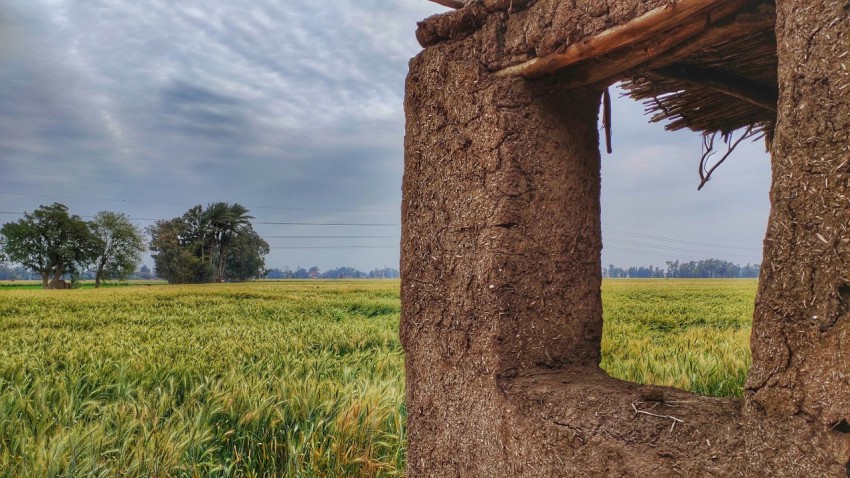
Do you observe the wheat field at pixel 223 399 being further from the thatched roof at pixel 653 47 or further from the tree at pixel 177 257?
the tree at pixel 177 257

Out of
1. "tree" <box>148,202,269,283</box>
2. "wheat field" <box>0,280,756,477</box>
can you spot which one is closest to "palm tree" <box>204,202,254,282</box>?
"tree" <box>148,202,269,283</box>

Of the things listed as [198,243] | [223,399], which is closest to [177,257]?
[198,243]

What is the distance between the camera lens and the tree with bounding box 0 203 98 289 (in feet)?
114

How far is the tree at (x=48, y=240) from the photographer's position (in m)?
34.8

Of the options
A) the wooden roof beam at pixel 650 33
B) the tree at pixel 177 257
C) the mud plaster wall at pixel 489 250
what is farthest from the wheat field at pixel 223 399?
the tree at pixel 177 257

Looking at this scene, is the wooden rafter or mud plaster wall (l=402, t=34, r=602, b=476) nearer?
mud plaster wall (l=402, t=34, r=602, b=476)

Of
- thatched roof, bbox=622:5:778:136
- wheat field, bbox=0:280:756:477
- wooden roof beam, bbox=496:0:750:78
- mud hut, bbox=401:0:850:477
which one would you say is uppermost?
thatched roof, bbox=622:5:778:136

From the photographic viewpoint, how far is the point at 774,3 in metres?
1.76

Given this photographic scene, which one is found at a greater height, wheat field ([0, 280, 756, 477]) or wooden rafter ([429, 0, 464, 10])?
wooden rafter ([429, 0, 464, 10])

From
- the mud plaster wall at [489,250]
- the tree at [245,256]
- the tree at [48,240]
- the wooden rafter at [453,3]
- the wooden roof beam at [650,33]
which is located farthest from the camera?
the tree at [245,256]

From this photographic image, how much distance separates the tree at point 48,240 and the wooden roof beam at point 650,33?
38821mm

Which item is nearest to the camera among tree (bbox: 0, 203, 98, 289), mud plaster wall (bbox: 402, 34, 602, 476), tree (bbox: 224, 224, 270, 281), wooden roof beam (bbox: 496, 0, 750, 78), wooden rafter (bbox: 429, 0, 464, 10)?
wooden roof beam (bbox: 496, 0, 750, 78)

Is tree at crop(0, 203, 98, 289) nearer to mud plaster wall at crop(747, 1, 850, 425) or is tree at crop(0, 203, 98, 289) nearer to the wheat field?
the wheat field

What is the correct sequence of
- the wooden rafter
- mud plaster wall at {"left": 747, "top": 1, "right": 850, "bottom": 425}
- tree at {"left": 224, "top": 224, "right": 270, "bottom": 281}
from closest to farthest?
mud plaster wall at {"left": 747, "top": 1, "right": 850, "bottom": 425} < the wooden rafter < tree at {"left": 224, "top": 224, "right": 270, "bottom": 281}
